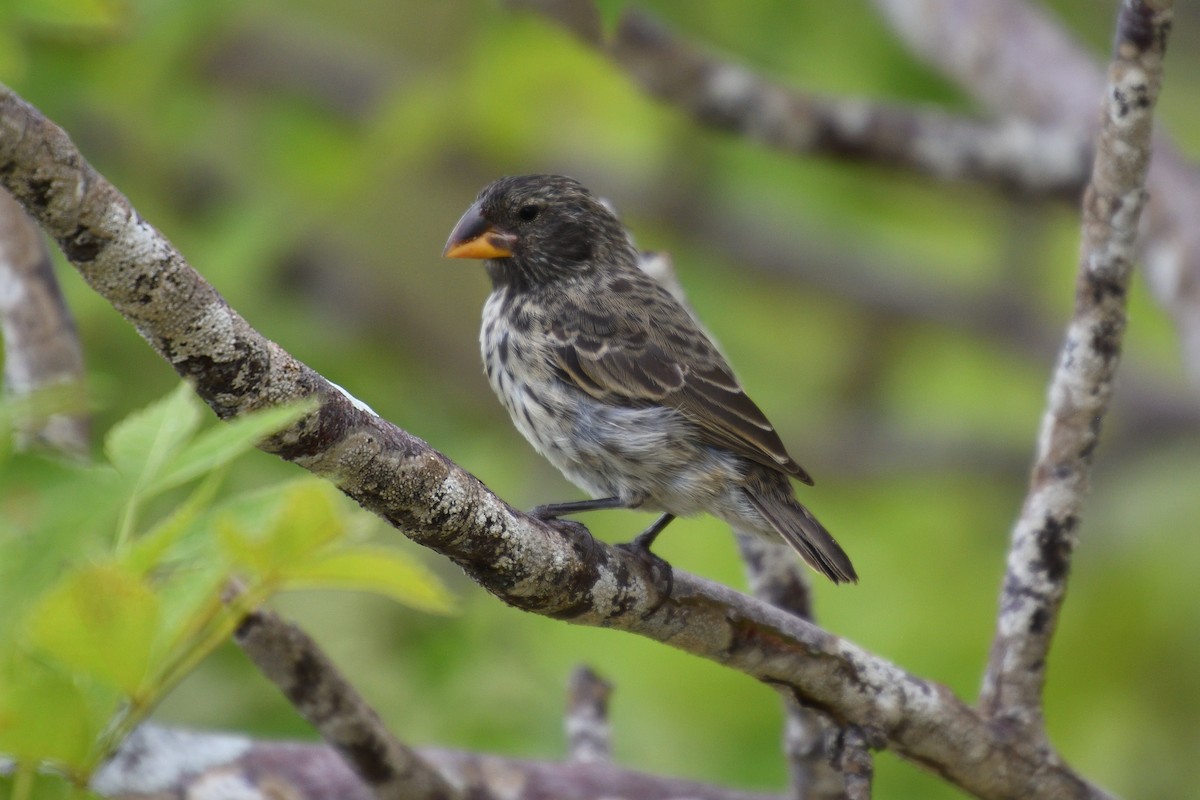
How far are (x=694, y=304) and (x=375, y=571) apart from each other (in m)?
4.41

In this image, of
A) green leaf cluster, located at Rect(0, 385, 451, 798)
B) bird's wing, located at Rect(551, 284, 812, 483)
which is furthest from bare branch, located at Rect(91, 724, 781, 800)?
green leaf cluster, located at Rect(0, 385, 451, 798)

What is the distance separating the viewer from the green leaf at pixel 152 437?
5.58ft

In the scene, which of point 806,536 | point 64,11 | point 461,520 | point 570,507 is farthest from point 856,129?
point 461,520

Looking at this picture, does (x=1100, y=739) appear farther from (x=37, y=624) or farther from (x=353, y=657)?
(x=37, y=624)

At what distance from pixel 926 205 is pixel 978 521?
1.81 m

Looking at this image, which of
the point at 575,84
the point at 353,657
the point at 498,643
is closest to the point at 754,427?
the point at 498,643

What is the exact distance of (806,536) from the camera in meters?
3.35

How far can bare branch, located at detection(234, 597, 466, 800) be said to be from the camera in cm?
276

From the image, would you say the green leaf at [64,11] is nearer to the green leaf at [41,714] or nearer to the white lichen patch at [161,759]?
the green leaf at [41,714]

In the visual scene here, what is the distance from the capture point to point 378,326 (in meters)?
6.58

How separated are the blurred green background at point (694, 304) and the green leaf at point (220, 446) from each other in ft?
8.78

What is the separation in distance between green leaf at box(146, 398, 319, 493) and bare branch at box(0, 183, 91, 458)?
1656 millimetres

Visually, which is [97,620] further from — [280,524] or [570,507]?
[570,507]

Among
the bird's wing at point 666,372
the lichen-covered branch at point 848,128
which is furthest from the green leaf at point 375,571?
the lichen-covered branch at point 848,128
